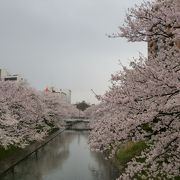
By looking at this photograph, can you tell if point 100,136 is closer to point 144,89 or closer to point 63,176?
point 144,89

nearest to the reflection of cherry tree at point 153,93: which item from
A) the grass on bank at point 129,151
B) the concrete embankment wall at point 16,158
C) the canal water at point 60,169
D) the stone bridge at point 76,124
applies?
the canal water at point 60,169

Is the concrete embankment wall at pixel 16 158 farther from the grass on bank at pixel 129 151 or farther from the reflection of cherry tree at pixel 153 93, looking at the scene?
the reflection of cherry tree at pixel 153 93

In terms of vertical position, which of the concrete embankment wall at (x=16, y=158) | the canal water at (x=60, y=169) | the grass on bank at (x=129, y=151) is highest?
the grass on bank at (x=129, y=151)

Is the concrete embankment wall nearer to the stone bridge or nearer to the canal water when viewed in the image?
the canal water

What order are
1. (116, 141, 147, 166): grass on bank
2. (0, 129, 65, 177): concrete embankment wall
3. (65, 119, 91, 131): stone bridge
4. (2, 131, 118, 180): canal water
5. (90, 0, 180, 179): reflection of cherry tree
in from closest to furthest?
1. (90, 0, 180, 179): reflection of cherry tree
2. (116, 141, 147, 166): grass on bank
3. (2, 131, 118, 180): canal water
4. (0, 129, 65, 177): concrete embankment wall
5. (65, 119, 91, 131): stone bridge

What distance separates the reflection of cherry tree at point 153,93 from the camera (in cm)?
1074

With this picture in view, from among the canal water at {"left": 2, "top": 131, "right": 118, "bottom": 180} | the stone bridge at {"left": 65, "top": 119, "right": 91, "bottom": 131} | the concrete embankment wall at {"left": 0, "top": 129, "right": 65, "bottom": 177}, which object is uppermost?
the stone bridge at {"left": 65, "top": 119, "right": 91, "bottom": 131}

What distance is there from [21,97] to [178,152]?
28.6 meters

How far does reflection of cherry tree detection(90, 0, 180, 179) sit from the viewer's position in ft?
35.2

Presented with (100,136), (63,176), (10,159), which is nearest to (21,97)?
(10,159)

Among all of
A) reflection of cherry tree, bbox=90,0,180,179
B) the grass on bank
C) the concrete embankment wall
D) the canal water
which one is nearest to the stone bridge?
the concrete embankment wall

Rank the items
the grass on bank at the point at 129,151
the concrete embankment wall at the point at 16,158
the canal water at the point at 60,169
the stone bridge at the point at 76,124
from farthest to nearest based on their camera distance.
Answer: the stone bridge at the point at 76,124, the concrete embankment wall at the point at 16,158, the canal water at the point at 60,169, the grass on bank at the point at 129,151

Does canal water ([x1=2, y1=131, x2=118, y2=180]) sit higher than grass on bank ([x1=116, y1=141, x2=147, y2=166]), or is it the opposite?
grass on bank ([x1=116, y1=141, x2=147, y2=166])

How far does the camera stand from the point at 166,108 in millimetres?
10406
